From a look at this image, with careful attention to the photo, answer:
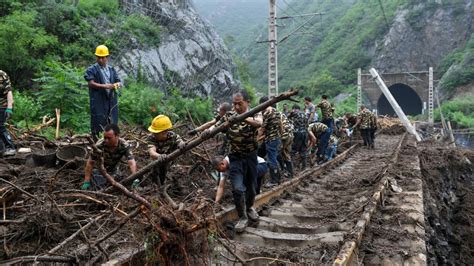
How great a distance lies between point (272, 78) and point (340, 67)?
4784cm

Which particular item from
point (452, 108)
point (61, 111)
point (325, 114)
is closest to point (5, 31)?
point (61, 111)

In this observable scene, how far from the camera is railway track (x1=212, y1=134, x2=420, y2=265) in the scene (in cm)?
425

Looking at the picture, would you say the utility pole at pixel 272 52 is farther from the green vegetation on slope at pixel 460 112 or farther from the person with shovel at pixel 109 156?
the green vegetation on slope at pixel 460 112

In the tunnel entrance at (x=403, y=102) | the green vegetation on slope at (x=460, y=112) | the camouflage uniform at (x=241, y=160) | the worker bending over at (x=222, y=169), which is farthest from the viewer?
the tunnel entrance at (x=403, y=102)

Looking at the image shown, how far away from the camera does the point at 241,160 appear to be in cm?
536

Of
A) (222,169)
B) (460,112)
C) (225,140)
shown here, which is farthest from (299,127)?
(460,112)

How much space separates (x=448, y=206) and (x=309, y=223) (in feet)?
27.2

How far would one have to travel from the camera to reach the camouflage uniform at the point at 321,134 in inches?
466

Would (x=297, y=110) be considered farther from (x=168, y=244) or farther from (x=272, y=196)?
(x=168, y=244)

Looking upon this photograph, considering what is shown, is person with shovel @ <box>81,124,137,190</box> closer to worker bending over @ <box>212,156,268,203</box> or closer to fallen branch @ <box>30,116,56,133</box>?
worker bending over @ <box>212,156,268,203</box>

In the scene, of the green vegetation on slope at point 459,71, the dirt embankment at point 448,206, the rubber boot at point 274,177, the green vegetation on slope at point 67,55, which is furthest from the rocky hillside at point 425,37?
the rubber boot at point 274,177

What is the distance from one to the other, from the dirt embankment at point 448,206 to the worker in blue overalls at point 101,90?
5684 mm

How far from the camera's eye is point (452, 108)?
42.3m

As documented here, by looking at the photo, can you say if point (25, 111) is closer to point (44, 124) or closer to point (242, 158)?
point (44, 124)
